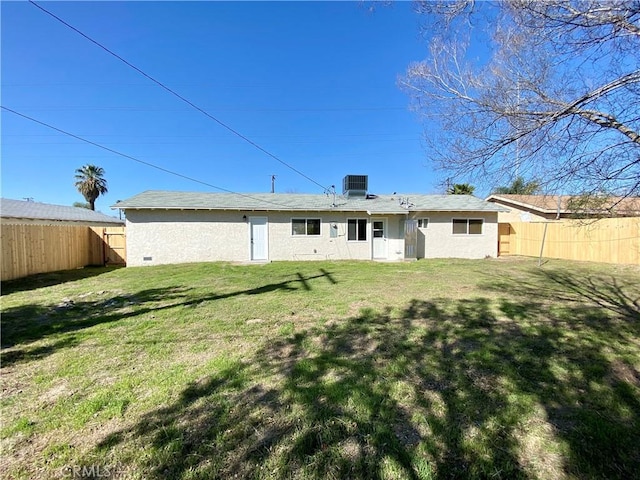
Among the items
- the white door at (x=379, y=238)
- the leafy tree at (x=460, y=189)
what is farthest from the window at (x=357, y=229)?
the leafy tree at (x=460, y=189)

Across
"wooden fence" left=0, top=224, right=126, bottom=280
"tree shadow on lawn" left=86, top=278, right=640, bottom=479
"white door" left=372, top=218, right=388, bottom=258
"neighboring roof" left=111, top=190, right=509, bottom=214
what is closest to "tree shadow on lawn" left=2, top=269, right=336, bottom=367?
"tree shadow on lawn" left=86, top=278, right=640, bottom=479

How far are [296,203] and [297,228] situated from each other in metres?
1.41

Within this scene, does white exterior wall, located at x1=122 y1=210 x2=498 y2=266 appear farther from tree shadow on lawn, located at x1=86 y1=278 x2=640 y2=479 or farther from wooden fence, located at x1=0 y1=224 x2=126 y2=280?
tree shadow on lawn, located at x1=86 y1=278 x2=640 y2=479

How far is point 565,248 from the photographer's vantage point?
15.5m

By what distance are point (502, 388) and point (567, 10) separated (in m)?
4.37

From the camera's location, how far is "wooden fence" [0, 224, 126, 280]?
9727 millimetres

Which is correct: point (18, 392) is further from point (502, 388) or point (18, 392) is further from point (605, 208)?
point (605, 208)

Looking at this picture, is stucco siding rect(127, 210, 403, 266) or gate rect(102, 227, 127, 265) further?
gate rect(102, 227, 127, 265)

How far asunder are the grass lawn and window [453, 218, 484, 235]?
9388 mm

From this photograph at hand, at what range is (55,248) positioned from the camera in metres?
12.0

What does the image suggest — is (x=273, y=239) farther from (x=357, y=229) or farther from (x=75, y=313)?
(x=75, y=313)

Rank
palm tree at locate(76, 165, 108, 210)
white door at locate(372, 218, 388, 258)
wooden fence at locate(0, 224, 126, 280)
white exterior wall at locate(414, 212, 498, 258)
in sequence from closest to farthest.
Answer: wooden fence at locate(0, 224, 126, 280) < white door at locate(372, 218, 388, 258) < white exterior wall at locate(414, 212, 498, 258) < palm tree at locate(76, 165, 108, 210)

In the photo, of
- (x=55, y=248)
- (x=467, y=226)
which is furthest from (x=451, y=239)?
(x=55, y=248)

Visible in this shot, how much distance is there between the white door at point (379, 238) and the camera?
15.3 meters
